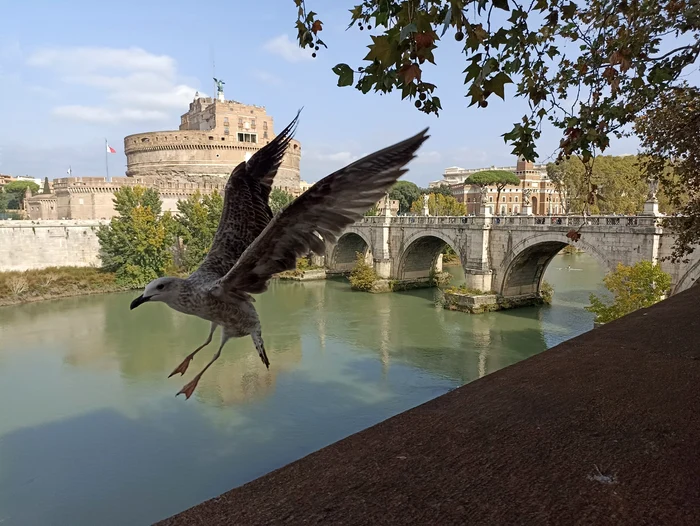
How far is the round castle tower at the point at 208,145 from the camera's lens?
109 feet

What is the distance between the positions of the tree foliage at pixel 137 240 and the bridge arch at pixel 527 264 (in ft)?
46.0

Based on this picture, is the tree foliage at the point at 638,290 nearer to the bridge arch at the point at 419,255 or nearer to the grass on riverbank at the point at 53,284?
the bridge arch at the point at 419,255

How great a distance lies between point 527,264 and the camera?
18.3 meters

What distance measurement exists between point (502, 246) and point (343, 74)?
17418 mm

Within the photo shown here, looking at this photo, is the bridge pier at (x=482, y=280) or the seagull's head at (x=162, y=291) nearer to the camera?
the seagull's head at (x=162, y=291)

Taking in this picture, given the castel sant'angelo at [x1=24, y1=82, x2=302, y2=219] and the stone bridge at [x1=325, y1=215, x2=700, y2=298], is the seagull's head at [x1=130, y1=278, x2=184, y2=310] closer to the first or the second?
the stone bridge at [x1=325, y1=215, x2=700, y2=298]

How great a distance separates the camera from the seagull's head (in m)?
1.39

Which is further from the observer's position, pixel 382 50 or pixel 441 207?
pixel 441 207

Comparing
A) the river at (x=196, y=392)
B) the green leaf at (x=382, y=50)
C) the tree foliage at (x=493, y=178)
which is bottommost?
the river at (x=196, y=392)

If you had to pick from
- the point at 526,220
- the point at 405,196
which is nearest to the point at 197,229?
the point at 526,220

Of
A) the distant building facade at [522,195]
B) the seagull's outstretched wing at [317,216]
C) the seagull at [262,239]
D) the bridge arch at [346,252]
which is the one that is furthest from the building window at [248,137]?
the seagull's outstretched wing at [317,216]

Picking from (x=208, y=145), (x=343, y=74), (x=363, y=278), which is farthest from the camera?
(x=208, y=145)

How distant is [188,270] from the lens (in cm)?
2023

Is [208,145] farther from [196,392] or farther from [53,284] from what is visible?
[196,392]
